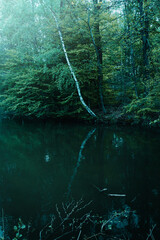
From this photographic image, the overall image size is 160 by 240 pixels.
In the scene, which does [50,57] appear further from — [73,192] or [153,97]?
[73,192]

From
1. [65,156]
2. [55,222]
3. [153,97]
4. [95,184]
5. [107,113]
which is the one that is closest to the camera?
[55,222]

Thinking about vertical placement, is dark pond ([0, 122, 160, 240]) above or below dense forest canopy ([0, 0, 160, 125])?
below

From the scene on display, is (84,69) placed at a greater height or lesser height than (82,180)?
greater

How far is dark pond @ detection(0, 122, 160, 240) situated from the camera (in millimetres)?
2732

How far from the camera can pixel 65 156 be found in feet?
18.6

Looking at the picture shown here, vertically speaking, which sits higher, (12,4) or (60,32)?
(12,4)

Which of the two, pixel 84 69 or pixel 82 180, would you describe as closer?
pixel 82 180

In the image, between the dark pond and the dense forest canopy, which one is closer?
the dark pond

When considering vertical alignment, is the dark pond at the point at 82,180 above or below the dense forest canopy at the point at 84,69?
below

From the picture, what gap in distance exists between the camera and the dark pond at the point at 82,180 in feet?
8.96

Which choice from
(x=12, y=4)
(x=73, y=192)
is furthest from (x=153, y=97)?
(x=12, y=4)

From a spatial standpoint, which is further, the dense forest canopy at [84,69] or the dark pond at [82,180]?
the dense forest canopy at [84,69]

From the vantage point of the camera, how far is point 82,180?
151 inches

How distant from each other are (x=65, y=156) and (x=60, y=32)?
923cm
